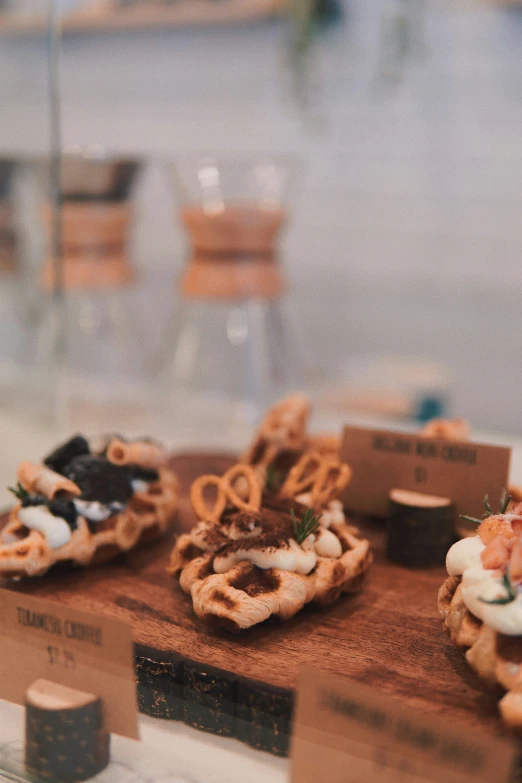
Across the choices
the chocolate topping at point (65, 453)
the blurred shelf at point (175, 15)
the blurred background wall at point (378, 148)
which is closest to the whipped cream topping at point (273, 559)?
the chocolate topping at point (65, 453)

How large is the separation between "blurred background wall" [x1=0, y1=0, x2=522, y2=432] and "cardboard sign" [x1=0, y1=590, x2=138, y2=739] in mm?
2384

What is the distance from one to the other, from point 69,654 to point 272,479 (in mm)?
410

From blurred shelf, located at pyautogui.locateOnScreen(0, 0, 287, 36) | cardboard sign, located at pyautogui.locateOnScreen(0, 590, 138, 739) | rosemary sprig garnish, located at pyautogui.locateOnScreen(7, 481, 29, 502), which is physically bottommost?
cardboard sign, located at pyautogui.locateOnScreen(0, 590, 138, 739)

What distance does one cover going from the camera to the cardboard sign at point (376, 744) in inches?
20.2

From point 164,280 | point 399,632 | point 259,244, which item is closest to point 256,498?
point 399,632

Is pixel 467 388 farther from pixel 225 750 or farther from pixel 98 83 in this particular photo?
pixel 225 750

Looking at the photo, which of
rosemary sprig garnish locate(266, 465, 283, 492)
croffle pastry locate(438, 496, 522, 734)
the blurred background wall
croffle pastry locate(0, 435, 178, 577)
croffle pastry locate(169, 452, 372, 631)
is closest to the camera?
croffle pastry locate(438, 496, 522, 734)

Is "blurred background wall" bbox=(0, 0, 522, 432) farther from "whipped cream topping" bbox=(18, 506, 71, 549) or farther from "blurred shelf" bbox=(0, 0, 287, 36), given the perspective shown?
"whipped cream topping" bbox=(18, 506, 71, 549)

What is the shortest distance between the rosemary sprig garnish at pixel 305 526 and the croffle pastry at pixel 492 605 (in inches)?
5.9

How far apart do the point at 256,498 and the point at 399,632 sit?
0.20m

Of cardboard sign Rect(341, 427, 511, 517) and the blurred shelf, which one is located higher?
the blurred shelf

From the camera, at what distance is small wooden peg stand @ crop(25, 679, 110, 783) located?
636 millimetres

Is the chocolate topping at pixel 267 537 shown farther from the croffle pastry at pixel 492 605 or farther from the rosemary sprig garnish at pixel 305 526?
the croffle pastry at pixel 492 605

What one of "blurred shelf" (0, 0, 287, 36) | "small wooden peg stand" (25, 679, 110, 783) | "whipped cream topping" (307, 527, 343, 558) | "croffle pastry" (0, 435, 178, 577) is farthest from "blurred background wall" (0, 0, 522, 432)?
"small wooden peg stand" (25, 679, 110, 783)
